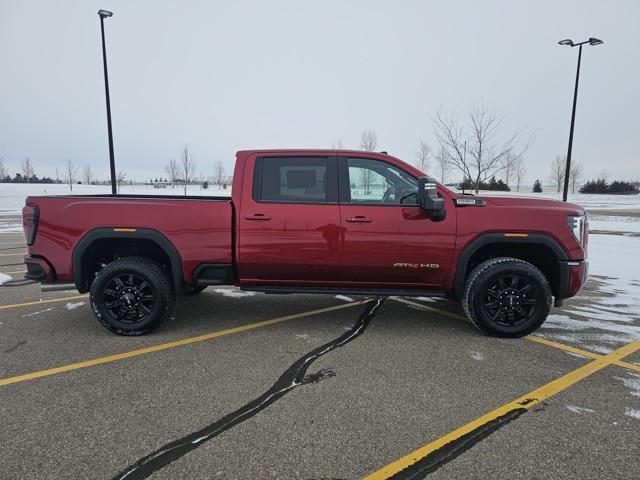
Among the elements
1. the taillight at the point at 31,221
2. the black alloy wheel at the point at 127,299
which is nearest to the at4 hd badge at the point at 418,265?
the black alloy wheel at the point at 127,299

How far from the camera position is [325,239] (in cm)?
425

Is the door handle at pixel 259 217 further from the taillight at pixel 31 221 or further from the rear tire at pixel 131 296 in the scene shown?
the taillight at pixel 31 221

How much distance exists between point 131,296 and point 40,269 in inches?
38.2

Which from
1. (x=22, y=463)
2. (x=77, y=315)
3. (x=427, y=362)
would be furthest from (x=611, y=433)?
(x=77, y=315)

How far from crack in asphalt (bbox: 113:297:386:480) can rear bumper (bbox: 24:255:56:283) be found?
9.08ft

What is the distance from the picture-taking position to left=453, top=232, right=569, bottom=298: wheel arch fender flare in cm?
421

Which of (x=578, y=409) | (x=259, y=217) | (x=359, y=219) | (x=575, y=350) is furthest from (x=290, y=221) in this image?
(x=575, y=350)

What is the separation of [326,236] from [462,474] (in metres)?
2.48

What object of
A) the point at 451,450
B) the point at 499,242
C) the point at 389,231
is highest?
the point at 389,231

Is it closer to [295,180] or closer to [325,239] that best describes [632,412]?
[325,239]

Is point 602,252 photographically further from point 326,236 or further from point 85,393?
point 85,393

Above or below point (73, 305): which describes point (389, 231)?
above

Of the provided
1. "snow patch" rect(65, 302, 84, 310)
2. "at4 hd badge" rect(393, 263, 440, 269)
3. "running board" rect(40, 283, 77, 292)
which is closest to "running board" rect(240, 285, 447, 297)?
"at4 hd badge" rect(393, 263, 440, 269)

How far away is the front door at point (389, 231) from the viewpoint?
13.8 ft
